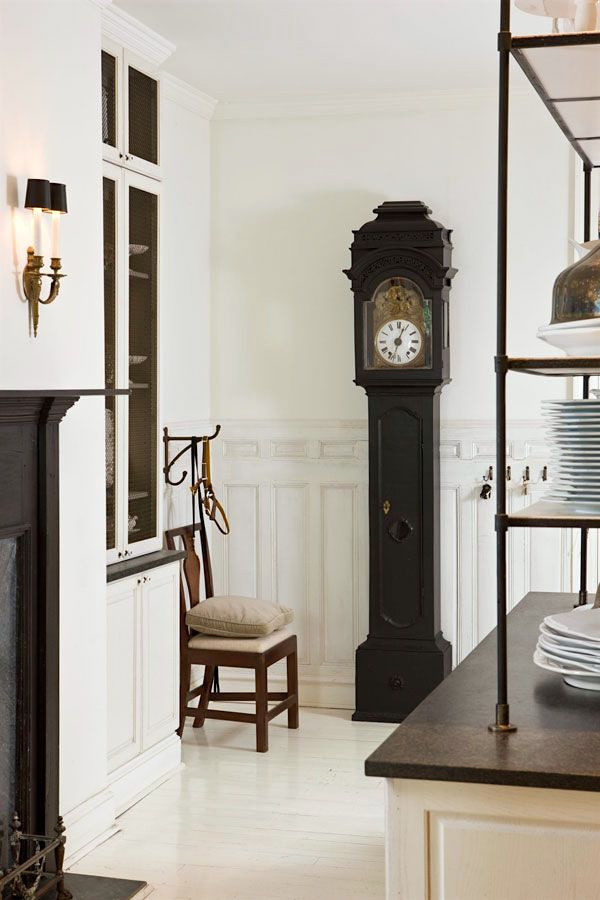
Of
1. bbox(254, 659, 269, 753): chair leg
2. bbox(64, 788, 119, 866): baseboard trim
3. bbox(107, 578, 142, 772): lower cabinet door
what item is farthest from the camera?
bbox(254, 659, 269, 753): chair leg

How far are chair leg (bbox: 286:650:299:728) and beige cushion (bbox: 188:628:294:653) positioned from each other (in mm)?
185

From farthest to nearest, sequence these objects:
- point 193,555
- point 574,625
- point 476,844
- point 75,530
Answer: point 193,555
point 75,530
point 574,625
point 476,844

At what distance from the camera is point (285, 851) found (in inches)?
145

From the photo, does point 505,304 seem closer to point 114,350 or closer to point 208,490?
point 114,350

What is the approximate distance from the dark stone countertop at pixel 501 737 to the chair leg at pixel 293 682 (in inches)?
120

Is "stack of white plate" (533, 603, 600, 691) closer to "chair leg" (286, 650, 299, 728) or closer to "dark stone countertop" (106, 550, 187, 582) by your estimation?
"dark stone countertop" (106, 550, 187, 582)

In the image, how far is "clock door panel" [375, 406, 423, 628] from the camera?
5066 millimetres

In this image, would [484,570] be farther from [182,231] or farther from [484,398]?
[182,231]

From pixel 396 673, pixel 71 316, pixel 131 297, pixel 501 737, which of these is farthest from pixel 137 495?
pixel 501 737

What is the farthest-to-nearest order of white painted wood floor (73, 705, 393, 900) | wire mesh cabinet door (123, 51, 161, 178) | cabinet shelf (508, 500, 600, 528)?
wire mesh cabinet door (123, 51, 161, 178)
white painted wood floor (73, 705, 393, 900)
cabinet shelf (508, 500, 600, 528)

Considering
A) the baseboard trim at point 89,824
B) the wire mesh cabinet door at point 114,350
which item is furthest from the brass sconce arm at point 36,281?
the baseboard trim at point 89,824

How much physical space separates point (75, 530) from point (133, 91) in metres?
1.76

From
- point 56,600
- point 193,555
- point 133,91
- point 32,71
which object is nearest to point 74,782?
point 56,600

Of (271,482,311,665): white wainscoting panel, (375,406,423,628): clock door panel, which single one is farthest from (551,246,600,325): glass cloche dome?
(271,482,311,665): white wainscoting panel
